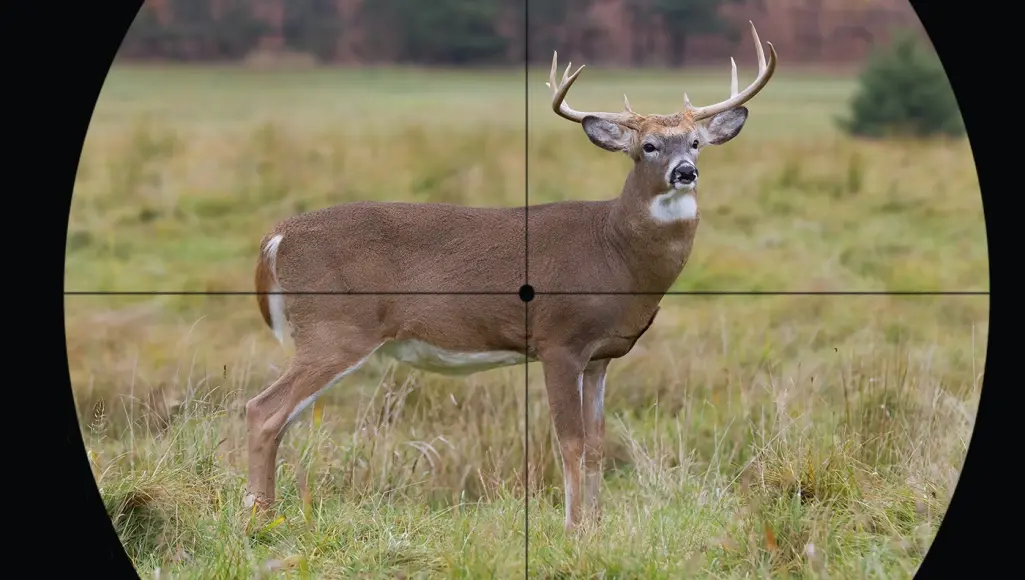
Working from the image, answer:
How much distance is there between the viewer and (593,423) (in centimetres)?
622

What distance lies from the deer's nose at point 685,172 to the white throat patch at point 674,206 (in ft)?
0.53

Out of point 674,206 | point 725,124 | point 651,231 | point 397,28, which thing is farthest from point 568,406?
point 397,28

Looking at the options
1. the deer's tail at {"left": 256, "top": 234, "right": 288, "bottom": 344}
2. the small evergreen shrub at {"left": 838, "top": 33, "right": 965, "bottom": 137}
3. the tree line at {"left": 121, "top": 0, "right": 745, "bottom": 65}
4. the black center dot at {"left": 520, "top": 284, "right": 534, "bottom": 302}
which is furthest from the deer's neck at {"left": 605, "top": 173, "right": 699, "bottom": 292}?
the small evergreen shrub at {"left": 838, "top": 33, "right": 965, "bottom": 137}

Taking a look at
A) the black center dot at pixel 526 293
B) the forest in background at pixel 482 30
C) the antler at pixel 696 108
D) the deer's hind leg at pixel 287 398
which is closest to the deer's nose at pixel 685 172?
the antler at pixel 696 108

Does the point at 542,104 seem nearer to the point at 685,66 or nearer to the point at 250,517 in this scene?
the point at 685,66

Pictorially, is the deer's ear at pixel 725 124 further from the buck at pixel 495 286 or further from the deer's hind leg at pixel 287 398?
the deer's hind leg at pixel 287 398

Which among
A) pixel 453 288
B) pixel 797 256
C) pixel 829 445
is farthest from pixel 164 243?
pixel 829 445

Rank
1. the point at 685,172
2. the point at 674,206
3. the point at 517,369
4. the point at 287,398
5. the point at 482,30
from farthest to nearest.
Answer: the point at 482,30 < the point at 517,369 < the point at 287,398 < the point at 674,206 < the point at 685,172

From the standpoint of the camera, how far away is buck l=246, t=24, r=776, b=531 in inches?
232

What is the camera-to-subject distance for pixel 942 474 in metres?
6.27

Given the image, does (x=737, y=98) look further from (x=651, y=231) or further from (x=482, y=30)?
(x=482, y=30)

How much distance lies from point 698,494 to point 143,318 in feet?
16.5

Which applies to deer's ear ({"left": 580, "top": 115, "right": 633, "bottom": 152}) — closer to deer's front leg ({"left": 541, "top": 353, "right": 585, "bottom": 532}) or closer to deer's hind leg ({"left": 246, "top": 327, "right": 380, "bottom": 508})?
deer's front leg ({"left": 541, "top": 353, "right": 585, "bottom": 532})

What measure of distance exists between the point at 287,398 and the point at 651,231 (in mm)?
1658
